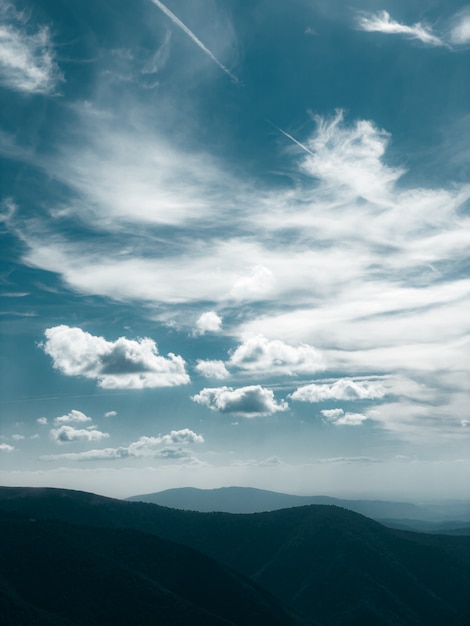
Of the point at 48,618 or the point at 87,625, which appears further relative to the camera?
the point at 87,625

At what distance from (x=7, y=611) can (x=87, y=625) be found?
111 feet

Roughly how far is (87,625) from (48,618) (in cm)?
1955

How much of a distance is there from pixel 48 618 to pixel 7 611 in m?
15.2

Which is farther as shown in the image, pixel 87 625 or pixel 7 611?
pixel 87 625

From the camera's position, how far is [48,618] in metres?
187

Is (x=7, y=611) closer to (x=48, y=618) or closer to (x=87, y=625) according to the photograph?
(x=48, y=618)

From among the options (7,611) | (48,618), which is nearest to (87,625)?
(48,618)

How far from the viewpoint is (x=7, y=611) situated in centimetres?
18212

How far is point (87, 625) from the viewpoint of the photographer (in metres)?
200
